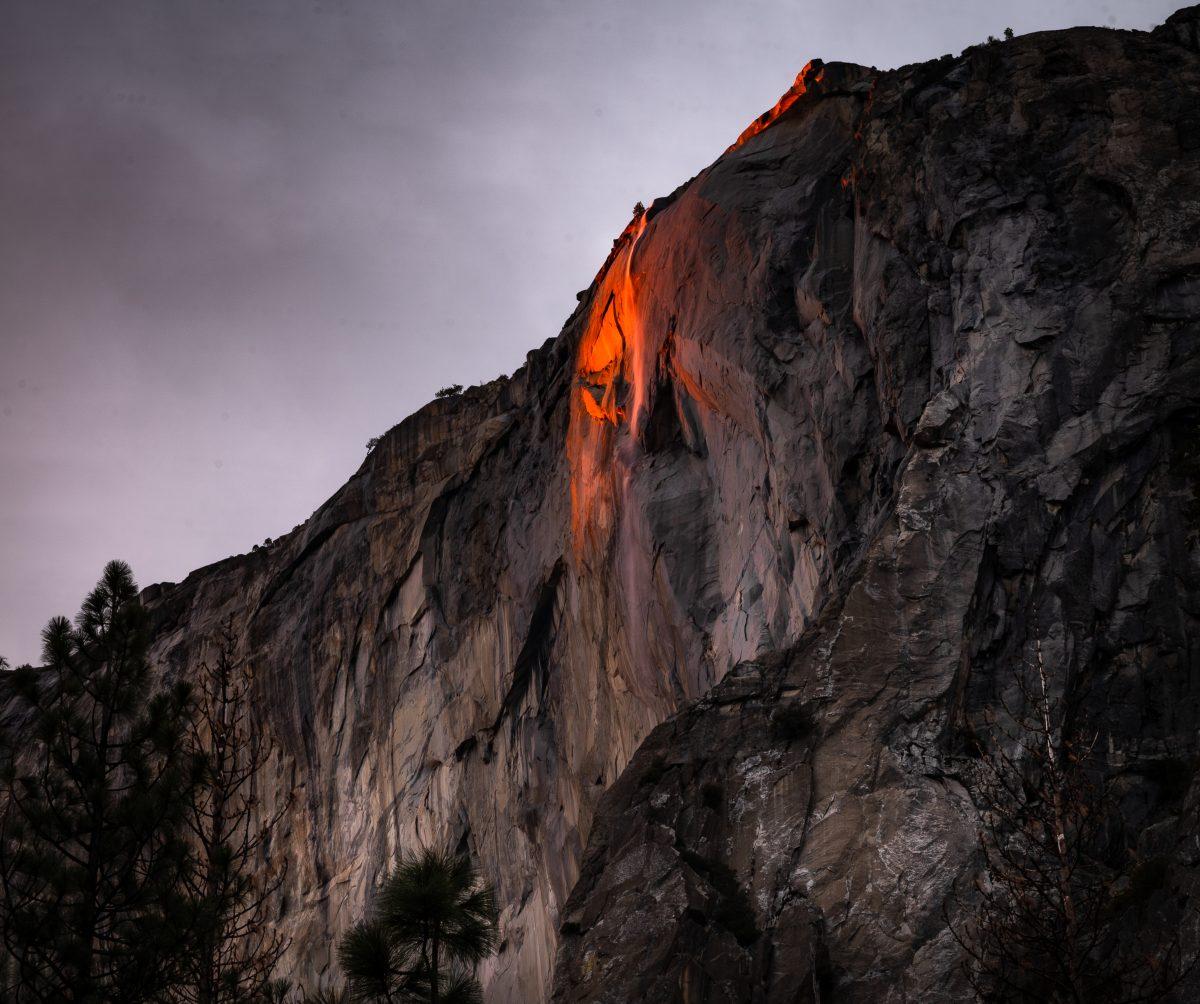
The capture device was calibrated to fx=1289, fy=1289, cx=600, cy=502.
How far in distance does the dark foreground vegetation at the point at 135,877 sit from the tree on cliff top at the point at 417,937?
0.02m

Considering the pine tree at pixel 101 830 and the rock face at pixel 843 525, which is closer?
the pine tree at pixel 101 830

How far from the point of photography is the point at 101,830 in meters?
17.4

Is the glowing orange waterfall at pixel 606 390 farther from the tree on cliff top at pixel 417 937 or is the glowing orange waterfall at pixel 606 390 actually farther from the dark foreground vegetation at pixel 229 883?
the tree on cliff top at pixel 417 937

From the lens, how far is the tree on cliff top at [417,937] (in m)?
18.2

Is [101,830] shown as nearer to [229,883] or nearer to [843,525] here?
[229,883]

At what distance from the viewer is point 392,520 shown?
48281 millimetres

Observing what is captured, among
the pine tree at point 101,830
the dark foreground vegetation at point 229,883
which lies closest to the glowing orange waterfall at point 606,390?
the dark foreground vegetation at point 229,883

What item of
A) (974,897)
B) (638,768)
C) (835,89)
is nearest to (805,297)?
(835,89)

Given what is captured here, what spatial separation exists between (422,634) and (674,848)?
24.8m

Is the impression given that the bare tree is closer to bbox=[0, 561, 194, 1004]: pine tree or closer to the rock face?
the rock face

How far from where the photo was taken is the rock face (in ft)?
65.8

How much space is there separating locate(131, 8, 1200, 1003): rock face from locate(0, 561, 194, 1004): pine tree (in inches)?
271

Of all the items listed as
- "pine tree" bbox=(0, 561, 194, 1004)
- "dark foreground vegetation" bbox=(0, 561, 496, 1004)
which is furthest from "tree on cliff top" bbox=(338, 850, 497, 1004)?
"pine tree" bbox=(0, 561, 194, 1004)

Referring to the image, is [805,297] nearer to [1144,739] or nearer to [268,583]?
[1144,739]
